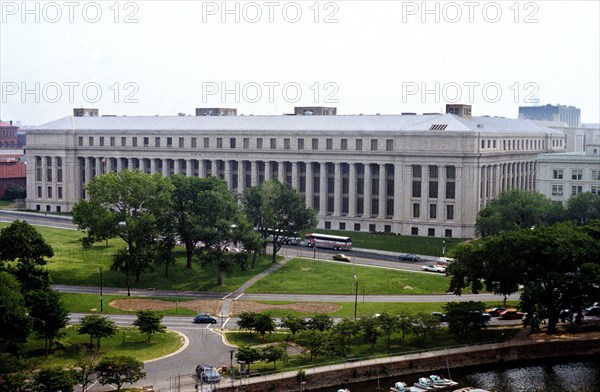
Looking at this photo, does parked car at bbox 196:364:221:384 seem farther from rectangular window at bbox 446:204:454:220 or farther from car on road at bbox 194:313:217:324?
rectangular window at bbox 446:204:454:220

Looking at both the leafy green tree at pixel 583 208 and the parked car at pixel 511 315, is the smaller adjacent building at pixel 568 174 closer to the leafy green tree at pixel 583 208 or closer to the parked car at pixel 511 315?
the leafy green tree at pixel 583 208

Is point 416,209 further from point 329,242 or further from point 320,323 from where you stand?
point 320,323

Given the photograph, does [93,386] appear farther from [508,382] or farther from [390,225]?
[390,225]

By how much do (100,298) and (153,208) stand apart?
17.8m

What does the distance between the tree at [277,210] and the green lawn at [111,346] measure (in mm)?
43658

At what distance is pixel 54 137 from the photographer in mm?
197875

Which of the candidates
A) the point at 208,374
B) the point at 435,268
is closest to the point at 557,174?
the point at 435,268

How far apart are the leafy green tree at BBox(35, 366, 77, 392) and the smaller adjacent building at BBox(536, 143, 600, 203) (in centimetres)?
11538

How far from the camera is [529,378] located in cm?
7981

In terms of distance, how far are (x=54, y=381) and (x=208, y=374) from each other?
1364 cm

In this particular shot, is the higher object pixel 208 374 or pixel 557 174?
pixel 557 174

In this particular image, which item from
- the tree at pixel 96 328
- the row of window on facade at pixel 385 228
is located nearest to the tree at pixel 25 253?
the tree at pixel 96 328

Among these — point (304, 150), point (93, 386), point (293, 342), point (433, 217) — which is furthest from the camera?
point (304, 150)

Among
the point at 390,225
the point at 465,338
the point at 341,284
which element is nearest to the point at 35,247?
the point at 341,284
